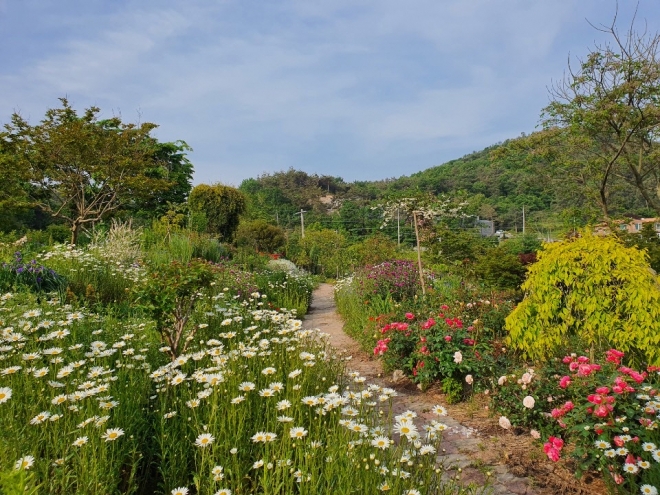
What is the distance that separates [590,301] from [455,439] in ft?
4.91

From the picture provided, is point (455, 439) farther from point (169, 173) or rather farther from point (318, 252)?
point (169, 173)

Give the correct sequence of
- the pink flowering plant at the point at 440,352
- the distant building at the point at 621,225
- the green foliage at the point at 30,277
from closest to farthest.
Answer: the pink flowering plant at the point at 440,352 → the green foliage at the point at 30,277 → the distant building at the point at 621,225

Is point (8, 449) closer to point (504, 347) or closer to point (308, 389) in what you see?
point (308, 389)

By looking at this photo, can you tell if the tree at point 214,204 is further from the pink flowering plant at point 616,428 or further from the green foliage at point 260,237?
the pink flowering plant at point 616,428

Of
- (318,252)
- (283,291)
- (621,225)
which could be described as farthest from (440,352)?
(318,252)

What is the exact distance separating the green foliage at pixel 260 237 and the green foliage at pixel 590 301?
1509 centimetres

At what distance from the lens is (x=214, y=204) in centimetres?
1575

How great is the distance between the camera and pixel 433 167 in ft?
144

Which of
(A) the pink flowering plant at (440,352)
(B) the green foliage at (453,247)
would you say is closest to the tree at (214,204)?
(B) the green foliage at (453,247)

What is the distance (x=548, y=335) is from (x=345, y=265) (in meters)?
12.5

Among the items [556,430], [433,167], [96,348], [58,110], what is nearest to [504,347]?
[556,430]

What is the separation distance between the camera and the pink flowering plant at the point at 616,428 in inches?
86.0

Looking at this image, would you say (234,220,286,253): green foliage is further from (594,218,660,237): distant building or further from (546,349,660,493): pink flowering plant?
(546,349,660,493): pink flowering plant

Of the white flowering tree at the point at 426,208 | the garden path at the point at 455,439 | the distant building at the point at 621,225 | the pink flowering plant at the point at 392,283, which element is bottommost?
the garden path at the point at 455,439
